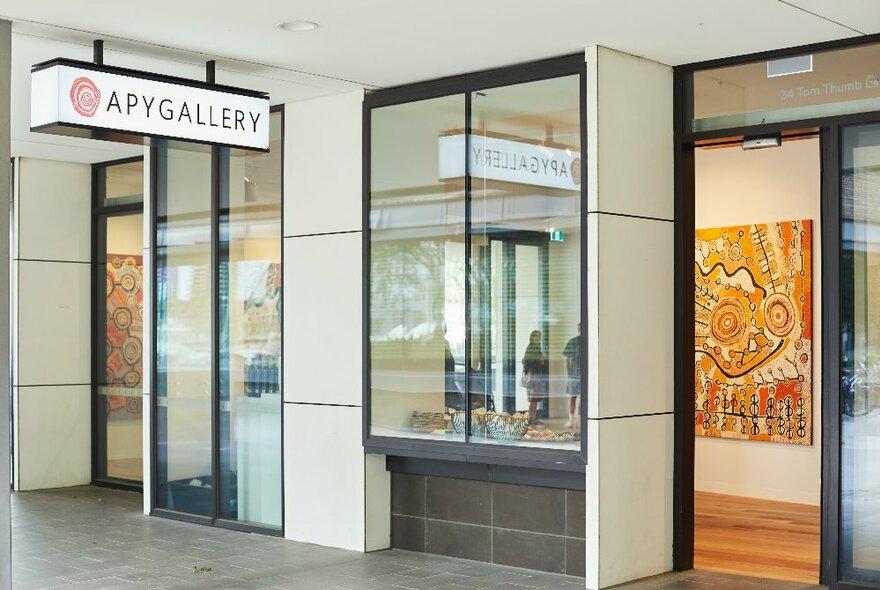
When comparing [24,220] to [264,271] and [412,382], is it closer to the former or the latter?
[264,271]

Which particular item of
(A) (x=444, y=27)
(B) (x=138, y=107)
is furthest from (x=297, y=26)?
(B) (x=138, y=107)

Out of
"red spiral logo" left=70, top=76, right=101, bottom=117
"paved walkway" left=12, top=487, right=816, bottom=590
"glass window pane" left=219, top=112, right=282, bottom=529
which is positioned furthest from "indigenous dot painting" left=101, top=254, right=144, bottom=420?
"red spiral logo" left=70, top=76, right=101, bottom=117

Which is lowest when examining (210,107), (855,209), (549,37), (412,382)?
(412,382)

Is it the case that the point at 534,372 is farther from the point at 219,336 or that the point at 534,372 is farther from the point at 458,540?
the point at 219,336

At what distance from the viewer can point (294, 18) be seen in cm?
646

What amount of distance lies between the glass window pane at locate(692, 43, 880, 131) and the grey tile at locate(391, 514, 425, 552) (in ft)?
11.1

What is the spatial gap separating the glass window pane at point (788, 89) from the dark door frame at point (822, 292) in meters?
0.05

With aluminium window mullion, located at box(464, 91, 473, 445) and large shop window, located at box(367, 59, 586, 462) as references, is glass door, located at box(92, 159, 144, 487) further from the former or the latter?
aluminium window mullion, located at box(464, 91, 473, 445)

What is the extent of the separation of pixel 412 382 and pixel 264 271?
1694mm

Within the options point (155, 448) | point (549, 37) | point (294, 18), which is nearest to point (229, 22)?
point (294, 18)

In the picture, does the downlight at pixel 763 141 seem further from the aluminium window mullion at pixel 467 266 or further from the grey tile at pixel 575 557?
the grey tile at pixel 575 557

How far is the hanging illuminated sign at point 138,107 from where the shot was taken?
20.0 ft

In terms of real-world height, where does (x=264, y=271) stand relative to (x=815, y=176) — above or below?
below

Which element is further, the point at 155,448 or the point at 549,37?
the point at 155,448
